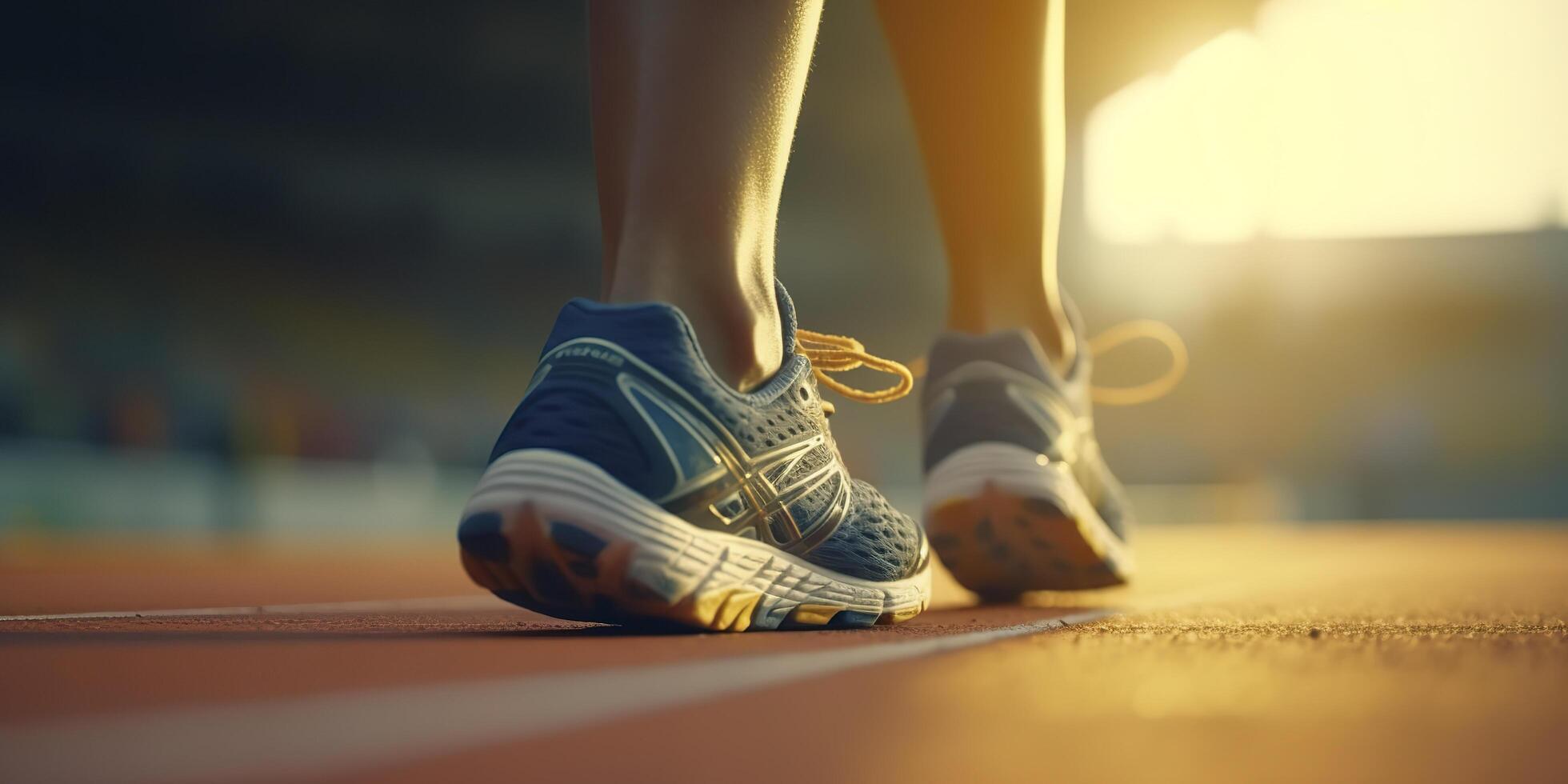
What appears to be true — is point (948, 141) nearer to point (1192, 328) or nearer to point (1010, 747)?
point (1010, 747)

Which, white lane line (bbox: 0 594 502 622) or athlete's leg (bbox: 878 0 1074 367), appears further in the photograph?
athlete's leg (bbox: 878 0 1074 367)

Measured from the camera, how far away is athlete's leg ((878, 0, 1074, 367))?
1.03 meters

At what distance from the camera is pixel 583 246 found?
17.4ft

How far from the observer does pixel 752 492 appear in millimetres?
583

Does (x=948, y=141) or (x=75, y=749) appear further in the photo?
(x=948, y=141)

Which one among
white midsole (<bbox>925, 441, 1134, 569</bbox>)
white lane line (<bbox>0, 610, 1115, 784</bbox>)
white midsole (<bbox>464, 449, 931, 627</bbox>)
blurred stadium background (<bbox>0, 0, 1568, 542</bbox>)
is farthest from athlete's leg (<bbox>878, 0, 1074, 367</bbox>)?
blurred stadium background (<bbox>0, 0, 1568, 542</bbox>)

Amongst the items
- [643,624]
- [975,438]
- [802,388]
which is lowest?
[643,624]

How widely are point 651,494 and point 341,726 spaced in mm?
242

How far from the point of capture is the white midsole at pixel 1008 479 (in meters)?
0.85

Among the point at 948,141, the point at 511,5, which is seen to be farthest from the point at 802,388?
the point at 511,5

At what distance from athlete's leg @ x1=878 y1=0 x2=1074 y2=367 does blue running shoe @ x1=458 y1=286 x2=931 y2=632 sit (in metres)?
0.44

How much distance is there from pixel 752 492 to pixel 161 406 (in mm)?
3809

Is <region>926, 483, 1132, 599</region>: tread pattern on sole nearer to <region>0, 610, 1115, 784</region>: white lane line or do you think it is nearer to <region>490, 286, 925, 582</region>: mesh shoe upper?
<region>490, 286, 925, 582</region>: mesh shoe upper

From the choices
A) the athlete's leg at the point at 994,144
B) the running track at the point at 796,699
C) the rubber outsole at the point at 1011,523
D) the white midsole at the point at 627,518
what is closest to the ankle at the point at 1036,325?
the athlete's leg at the point at 994,144
